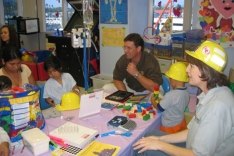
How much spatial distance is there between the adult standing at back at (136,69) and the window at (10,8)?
415 centimetres

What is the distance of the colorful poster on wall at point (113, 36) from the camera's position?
3.61m

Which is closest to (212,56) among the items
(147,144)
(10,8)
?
(147,144)

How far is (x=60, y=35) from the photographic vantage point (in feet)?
14.2

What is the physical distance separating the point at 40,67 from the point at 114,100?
2.85m

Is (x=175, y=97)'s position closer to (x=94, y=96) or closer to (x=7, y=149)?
(x=94, y=96)

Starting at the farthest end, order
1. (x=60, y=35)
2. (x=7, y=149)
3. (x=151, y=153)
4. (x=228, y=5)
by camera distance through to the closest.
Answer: (x=60, y=35) → (x=228, y=5) → (x=151, y=153) → (x=7, y=149)

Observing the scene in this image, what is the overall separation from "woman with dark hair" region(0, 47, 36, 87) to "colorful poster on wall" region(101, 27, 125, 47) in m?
1.50

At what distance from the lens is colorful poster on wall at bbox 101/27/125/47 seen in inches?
142

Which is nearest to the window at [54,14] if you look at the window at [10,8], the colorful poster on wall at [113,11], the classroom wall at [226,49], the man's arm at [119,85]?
the window at [10,8]

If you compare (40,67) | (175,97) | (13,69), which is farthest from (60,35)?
(175,97)

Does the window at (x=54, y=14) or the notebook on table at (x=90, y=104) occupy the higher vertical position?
the window at (x=54, y=14)

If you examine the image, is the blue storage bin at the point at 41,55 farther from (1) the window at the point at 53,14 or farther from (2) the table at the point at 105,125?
(2) the table at the point at 105,125

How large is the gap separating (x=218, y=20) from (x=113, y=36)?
4.72ft

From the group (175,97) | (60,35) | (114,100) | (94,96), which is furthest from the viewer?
(60,35)
